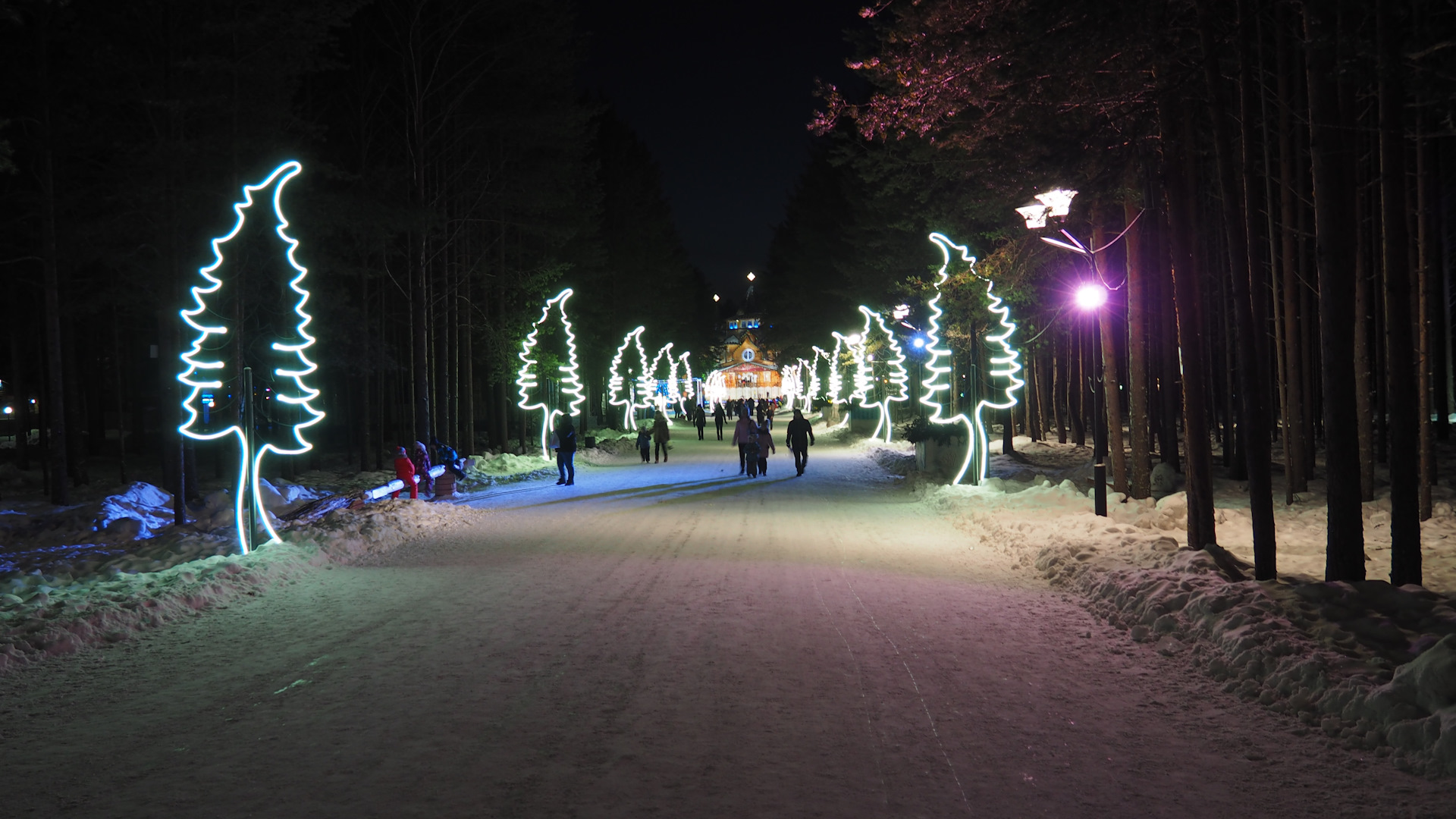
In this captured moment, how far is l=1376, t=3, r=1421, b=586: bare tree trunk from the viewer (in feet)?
24.4

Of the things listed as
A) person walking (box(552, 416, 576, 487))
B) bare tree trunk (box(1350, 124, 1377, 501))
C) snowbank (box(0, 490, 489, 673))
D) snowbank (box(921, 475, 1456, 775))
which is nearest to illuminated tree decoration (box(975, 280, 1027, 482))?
bare tree trunk (box(1350, 124, 1377, 501))

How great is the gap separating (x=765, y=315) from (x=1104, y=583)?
253ft

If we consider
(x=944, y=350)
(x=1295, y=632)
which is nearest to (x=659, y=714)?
(x=1295, y=632)

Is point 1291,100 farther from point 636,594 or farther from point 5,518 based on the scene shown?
point 5,518

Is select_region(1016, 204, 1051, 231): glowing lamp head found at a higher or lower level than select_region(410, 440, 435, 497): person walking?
higher

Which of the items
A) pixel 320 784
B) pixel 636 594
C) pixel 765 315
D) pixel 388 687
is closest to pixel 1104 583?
pixel 636 594

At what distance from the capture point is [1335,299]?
7.75 meters

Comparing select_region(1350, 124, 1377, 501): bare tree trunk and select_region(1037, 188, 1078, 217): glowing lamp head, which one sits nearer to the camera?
select_region(1037, 188, 1078, 217): glowing lamp head

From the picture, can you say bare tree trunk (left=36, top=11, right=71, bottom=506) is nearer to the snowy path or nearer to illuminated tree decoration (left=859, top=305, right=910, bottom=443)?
the snowy path

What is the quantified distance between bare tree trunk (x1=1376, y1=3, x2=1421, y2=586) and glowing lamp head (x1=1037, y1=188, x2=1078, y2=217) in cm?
529

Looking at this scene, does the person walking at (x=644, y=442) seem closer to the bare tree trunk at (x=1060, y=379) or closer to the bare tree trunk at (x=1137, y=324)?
the bare tree trunk at (x=1060, y=379)

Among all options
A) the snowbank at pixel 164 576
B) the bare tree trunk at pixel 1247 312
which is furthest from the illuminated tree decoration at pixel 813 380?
the bare tree trunk at pixel 1247 312

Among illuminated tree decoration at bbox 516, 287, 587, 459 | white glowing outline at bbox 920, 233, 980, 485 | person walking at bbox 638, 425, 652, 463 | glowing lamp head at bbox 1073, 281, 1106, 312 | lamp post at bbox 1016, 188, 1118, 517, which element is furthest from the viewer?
illuminated tree decoration at bbox 516, 287, 587, 459

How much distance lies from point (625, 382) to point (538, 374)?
2497 cm
